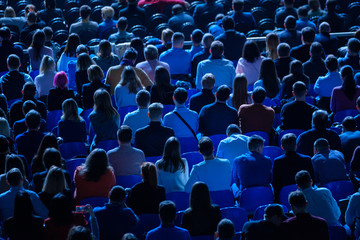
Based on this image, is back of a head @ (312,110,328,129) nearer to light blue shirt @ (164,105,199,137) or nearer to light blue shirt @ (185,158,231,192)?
light blue shirt @ (185,158,231,192)

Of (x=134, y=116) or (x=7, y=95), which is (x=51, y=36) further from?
(x=134, y=116)

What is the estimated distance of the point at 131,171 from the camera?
9945 millimetres

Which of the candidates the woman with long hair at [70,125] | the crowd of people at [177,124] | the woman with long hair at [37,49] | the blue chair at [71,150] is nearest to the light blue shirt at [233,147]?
the crowd of people at [177,124]

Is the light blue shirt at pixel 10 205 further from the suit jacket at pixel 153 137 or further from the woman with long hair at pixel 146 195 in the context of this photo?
the suit jacket at pixel 153 137

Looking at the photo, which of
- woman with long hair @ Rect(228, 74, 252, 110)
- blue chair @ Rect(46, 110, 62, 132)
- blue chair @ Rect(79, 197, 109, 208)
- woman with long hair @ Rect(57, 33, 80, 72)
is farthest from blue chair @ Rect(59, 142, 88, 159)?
woman with long hair @ Rect(57, 33, 80, 72)

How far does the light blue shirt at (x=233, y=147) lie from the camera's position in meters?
10.2

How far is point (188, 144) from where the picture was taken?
10789 mm

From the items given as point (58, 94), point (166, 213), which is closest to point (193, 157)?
point (166, 213)

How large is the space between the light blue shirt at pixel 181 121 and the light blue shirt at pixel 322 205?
2388mm

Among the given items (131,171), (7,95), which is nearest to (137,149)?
(131,171)

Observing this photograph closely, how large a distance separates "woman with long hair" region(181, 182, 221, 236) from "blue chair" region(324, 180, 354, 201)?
5.25ft

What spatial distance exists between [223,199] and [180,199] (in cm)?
48

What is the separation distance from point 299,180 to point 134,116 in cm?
289

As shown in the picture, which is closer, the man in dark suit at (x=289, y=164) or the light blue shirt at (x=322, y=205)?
the light blue shirt at (x=322, y=205)
